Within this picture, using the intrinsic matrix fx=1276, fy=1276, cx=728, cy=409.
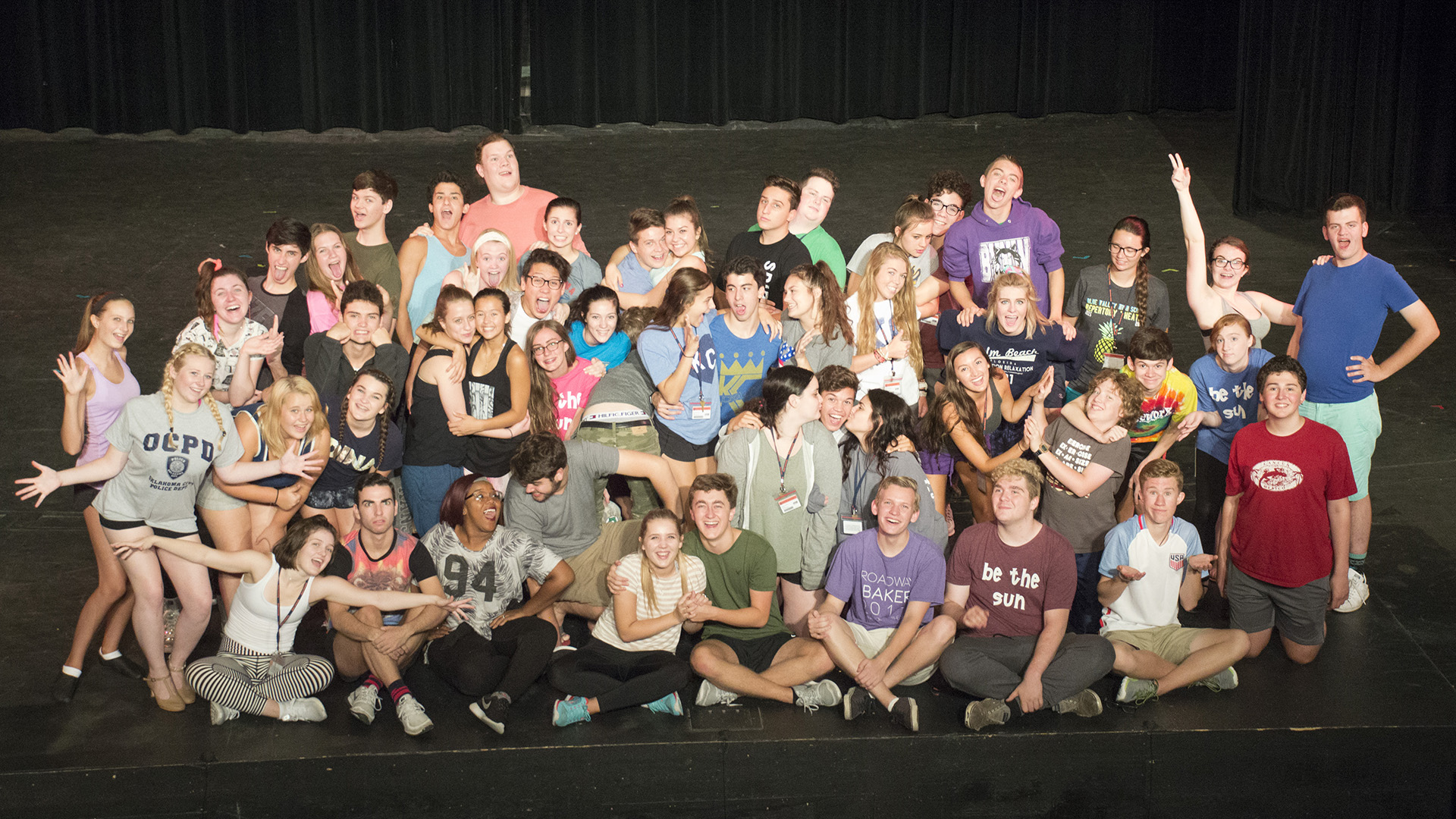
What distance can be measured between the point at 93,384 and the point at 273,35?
7.82 m

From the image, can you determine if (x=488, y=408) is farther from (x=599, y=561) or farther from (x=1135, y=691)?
(x=1135, y=691)

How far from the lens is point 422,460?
4758 millimetres

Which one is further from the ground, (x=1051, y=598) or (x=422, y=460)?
(x=422, y=460)

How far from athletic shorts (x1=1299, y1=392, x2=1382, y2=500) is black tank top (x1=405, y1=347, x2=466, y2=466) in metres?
3.25

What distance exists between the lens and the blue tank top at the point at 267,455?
14.5ft

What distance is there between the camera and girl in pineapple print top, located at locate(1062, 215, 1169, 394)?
5398 millimetres

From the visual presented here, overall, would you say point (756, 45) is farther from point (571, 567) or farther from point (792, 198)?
point (571, 567)

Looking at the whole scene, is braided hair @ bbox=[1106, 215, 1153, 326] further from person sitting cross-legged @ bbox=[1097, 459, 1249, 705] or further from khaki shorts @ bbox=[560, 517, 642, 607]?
khaki shorts @ bbox=[560, 517, 642, 607]

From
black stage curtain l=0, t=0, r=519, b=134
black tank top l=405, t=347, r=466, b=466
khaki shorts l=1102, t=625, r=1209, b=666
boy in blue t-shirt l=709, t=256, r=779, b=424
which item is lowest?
khaki shorts l=1102, t=625, r=1209, b=666

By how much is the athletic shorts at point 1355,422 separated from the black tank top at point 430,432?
325 centimetres

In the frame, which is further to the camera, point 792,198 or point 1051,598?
point 792,198

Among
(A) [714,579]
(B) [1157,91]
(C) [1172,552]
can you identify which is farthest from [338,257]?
(B) [1157,91]

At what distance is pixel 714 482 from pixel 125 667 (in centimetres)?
216

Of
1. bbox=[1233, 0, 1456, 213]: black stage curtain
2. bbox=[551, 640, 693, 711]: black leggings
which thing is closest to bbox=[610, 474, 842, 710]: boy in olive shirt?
bbox=[551, 640, 693, 711]: black leggings
